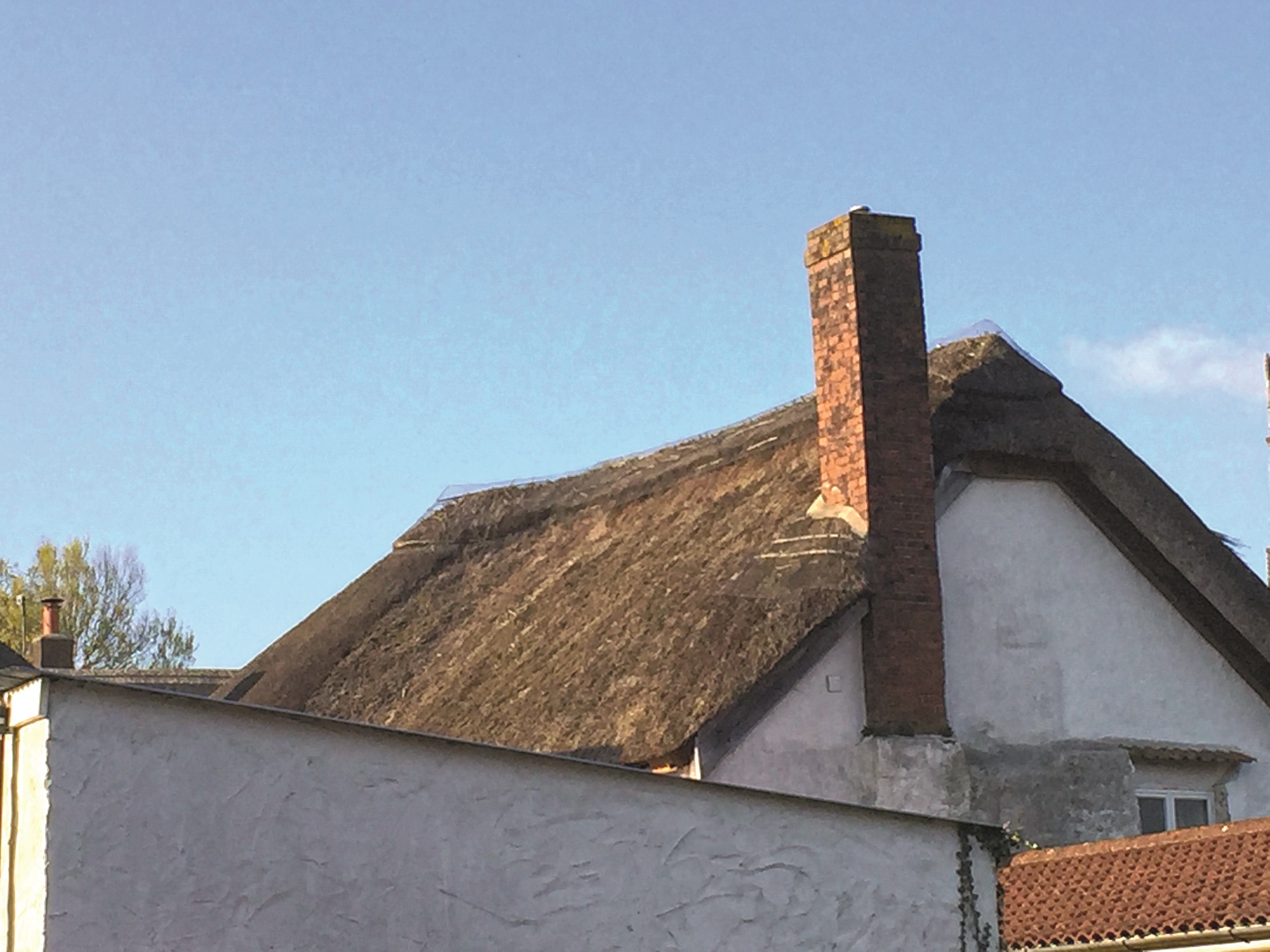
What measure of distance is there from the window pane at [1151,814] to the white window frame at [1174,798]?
0.08 ft

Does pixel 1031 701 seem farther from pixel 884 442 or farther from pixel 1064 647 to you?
pixel 884 442

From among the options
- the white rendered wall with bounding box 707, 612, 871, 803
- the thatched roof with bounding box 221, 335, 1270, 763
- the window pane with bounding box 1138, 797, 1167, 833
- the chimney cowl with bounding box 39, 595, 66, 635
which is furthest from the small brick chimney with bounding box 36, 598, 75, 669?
the window pane with bounding box 1138, 797, 1167, 833

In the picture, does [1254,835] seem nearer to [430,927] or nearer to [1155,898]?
[1155,898]

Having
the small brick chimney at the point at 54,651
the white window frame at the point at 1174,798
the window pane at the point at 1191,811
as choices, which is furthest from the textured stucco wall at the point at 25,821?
the small brick chimney at the point at 54,651

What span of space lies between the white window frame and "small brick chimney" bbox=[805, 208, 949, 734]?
209 cm

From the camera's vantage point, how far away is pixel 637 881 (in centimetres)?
860

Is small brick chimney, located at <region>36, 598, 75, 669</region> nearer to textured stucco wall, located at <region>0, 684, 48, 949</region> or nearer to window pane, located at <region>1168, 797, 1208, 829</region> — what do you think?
window pane, located at <region>1168, 797, 1208, 829</region>

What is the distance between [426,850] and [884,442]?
24.5ft

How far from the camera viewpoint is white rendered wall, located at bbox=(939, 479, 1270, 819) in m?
15.3

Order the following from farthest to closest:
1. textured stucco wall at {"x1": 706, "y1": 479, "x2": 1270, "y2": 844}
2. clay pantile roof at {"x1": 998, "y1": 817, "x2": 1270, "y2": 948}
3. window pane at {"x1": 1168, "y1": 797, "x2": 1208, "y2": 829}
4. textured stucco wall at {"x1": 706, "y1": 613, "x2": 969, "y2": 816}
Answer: window pane at {"x1": 1168, "y1": 797, "x2": 1208, "y2": 829} < textured stucco wall at {"x1": 706, "y1": 479, "x2": 1270, "y2": 844} < textured stucco wall at {"x1": 706, "y1": 613, "x2": 969, "y2": 816} < clay pantile roof at {"x1": 998, "y1": 817, "x2": 1270, "y2": 948}

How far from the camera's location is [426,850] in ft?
27.1

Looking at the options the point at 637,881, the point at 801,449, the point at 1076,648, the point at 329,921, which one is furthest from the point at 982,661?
the point at 329,921

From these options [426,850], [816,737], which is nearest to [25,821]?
[426,850]

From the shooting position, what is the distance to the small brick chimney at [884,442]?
14656 millimetres
